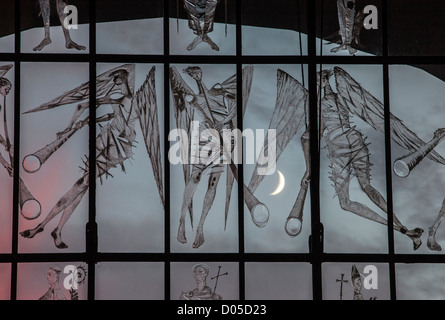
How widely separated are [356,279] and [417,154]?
1481 millimetres

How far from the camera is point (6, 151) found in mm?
8547

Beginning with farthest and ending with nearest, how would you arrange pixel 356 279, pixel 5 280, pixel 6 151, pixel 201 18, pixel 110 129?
pixel 201 18 → pixel 110 129 → pixel 6 151 → pixel 356 279 → pixel 5 280

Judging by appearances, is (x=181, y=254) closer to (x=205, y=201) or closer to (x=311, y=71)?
(x=205, y=201)

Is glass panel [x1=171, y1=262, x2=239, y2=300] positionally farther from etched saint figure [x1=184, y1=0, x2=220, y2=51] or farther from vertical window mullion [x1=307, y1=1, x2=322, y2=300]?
etched saint figure [x1=184, y1=0, x2=220, y2=51]

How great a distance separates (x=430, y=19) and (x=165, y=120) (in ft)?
10.0

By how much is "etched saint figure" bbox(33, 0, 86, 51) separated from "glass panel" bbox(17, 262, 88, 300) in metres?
2.31

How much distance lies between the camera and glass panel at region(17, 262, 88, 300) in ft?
27.4

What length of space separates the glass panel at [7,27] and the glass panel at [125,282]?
252cm

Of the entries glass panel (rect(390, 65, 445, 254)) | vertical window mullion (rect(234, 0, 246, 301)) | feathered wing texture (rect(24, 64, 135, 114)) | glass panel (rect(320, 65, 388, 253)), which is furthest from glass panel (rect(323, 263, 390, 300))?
feathered wing texture (rect(24, 64, 135, 114))

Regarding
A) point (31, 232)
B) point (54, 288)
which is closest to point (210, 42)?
point (31, 232)

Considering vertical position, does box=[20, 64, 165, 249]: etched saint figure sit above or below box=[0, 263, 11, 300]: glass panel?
above

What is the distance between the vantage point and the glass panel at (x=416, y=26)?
28.6 feet

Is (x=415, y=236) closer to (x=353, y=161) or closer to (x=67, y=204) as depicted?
(x=353, y=161)

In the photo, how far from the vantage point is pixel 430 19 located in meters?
8.75
